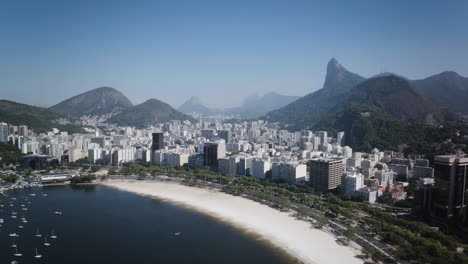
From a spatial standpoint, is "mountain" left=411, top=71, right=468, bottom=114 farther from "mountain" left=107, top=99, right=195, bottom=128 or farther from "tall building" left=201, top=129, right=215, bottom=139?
"mountain" left=107, top=99, right=195, bottom=128

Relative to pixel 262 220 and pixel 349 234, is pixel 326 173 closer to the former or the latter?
pixel 262 220

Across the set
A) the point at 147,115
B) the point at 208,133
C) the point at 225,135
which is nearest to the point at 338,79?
the point at 147,115

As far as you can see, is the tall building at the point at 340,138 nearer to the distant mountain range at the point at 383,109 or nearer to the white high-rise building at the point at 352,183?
the distant mountain range at the point at 383,109

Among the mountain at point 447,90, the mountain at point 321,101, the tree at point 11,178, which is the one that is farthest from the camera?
the mountain at point 321,101

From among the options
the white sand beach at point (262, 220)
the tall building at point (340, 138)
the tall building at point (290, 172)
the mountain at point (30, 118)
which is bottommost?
the white sand beach at point (262, 220)

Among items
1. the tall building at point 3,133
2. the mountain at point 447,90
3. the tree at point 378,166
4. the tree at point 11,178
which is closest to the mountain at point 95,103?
the tall building at point 3,133

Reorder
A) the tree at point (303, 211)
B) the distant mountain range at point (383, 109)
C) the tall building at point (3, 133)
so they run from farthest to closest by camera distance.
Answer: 1. the distant mountain range at point (383, 109)
2. the tall building at point (3, 133)
3. the tree at point (303, 211)
